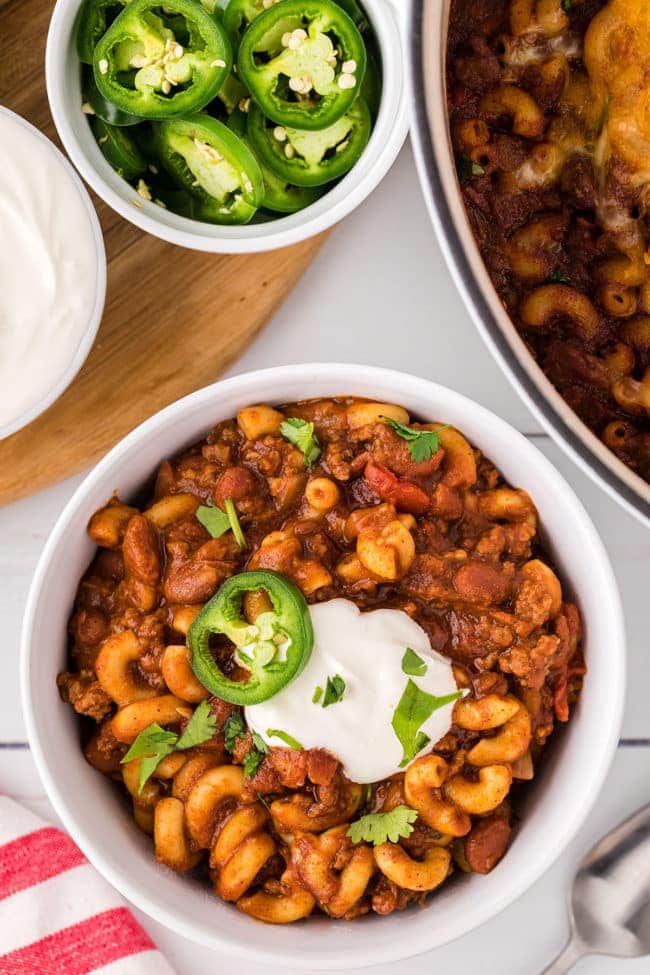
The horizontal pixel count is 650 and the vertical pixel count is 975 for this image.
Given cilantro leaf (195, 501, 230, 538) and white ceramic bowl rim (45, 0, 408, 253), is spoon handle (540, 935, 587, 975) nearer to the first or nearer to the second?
cilantro leaf (195, 501, 230, 538)

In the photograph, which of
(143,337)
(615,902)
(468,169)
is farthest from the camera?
(615,902)

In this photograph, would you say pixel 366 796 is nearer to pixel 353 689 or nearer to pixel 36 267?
pixel 353 689

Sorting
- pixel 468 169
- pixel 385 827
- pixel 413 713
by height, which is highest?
pixel 468 169

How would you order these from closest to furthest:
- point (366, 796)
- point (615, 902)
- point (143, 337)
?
point (366, 796) < point (143, 337) < point (615, 902)

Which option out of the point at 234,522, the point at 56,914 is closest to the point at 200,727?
the point at 234,522

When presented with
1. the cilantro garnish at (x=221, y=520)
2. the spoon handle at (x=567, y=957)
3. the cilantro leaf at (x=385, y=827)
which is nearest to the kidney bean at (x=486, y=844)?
the cilantro leaf at (x=385, y=827)

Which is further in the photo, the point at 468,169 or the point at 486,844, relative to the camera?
the point at 486,844

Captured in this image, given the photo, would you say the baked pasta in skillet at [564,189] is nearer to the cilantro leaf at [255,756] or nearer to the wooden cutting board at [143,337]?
the wooden cutting board at [143,337]
